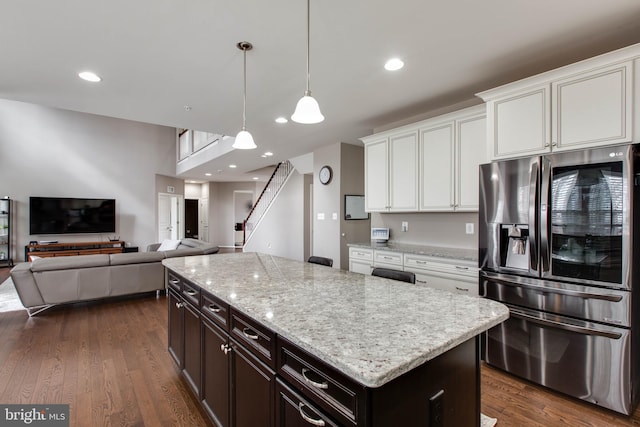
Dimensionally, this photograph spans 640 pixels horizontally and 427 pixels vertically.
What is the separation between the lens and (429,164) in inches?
138

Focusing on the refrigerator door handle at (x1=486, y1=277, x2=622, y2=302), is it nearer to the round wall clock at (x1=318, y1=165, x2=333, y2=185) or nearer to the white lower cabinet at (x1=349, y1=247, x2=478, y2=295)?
the white lower cabinet at (x1=349, y1=247, x2=478, y2=295)

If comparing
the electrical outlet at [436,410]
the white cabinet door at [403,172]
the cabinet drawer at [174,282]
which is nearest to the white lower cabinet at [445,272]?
the white cabinet door at [403,172]

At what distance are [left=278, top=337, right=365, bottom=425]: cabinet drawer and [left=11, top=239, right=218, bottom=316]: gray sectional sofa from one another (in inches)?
164

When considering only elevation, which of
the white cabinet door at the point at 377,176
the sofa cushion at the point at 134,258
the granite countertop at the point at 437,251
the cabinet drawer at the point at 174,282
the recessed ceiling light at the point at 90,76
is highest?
the recessed ceiling light at the point at 90,76

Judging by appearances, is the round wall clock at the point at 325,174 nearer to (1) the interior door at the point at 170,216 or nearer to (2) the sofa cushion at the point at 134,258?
(2) the sofa cushion at the point at 134,258

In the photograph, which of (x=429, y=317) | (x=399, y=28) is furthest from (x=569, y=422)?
(x=399, y=28)

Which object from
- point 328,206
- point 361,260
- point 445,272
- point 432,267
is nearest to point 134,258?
point 328,206

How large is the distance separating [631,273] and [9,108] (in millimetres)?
11122

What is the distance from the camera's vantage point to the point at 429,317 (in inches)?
48.8

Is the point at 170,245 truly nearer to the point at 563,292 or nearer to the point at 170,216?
the point at 170,216

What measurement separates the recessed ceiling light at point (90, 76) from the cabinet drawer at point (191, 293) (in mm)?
2064

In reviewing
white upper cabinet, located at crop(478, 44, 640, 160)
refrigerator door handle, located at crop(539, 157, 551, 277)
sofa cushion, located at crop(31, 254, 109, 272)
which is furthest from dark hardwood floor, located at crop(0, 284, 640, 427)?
white upper cabinet, located at crop(478, 44, 640, 160)

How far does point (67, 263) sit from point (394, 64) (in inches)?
182

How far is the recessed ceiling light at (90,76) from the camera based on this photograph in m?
2.68
